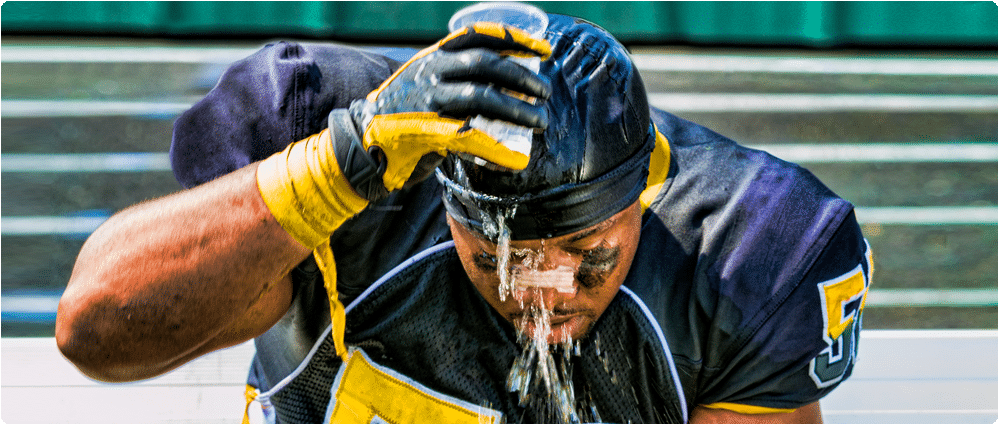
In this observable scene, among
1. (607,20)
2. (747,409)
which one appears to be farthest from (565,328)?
(607,20)

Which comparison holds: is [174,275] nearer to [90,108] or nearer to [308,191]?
[308,191]

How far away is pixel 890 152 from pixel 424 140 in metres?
4.12

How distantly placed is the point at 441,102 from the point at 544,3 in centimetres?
227

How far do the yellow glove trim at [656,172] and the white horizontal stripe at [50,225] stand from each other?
10.8 ft

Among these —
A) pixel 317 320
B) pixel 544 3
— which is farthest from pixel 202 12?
pixel 317 320

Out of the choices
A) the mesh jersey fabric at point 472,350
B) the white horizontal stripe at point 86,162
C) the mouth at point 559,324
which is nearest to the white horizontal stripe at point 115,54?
the white horizontal stripe at point 86,162

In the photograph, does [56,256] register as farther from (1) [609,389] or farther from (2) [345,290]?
(1) [609,389]

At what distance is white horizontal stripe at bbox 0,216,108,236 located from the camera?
391 cm

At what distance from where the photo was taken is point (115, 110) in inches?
163

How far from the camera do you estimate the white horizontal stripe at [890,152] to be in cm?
434

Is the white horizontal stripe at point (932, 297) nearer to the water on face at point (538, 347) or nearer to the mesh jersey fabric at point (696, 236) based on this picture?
the mesh jersey fabric at point (696, 236)

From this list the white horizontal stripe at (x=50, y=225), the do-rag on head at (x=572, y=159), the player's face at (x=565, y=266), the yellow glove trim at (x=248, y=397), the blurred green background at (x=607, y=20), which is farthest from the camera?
the white horizontal stripe at (x=50, y=225)

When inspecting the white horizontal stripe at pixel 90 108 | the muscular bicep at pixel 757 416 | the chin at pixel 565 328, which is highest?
the chin at pixel 565 328

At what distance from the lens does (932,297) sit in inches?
159
